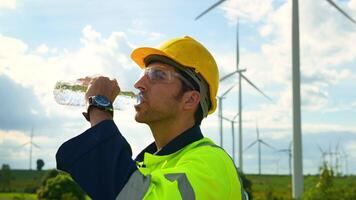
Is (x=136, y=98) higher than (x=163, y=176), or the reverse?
(x=136, y=98)

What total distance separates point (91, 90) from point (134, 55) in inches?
30.3

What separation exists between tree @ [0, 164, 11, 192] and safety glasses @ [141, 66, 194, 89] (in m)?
105

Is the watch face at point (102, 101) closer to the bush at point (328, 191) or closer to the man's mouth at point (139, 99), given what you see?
the man's mouth at point (139, 99)

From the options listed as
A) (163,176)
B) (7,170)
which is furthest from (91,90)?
(7,170)

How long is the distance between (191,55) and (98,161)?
1069 mm

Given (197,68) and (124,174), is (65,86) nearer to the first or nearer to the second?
(197,68)

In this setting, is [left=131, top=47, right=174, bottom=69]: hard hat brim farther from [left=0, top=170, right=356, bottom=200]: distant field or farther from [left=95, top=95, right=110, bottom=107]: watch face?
[left=0, top=170, right=356, bottom=200]: distant field

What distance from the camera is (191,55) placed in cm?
435

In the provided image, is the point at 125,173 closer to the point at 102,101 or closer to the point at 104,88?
the point at 102,101

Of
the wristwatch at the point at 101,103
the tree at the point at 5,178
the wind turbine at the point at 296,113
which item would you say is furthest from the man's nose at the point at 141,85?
the tree at the point at 5,178

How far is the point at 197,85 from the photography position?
14.3 ft

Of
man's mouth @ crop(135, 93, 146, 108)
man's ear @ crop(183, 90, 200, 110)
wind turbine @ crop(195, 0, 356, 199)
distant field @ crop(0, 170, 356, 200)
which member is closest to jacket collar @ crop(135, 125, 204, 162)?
man's ear @ crop(183, 90, 200, 110)

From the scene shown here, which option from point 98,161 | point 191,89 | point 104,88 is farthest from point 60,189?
point 98,161

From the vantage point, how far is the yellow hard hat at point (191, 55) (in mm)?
4309
